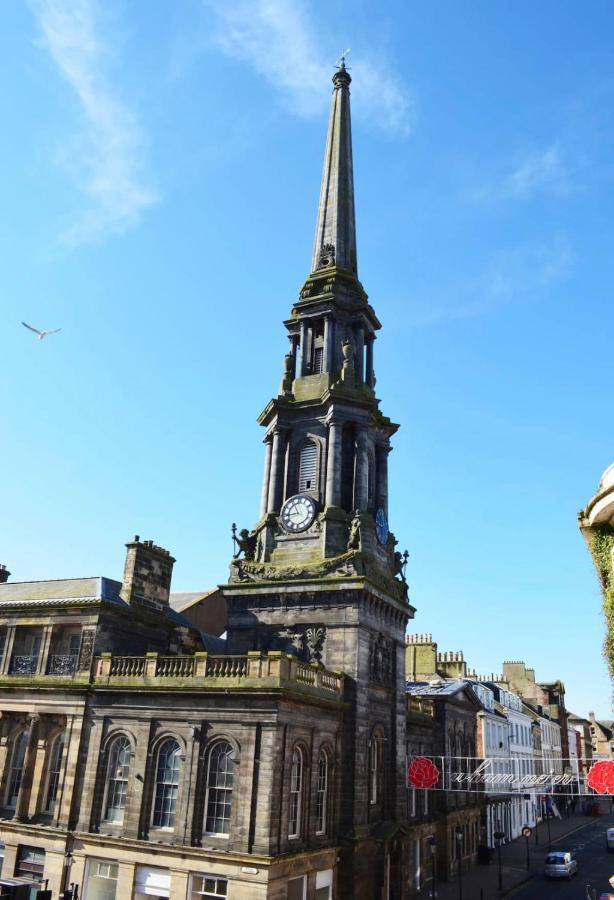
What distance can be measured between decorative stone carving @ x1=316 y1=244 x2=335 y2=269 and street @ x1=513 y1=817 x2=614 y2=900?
36.8 meters

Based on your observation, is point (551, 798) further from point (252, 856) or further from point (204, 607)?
point (252, 856)

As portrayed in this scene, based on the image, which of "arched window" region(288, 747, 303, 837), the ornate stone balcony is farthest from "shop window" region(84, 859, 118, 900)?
"arched window" region(288, 747, 303, 837)

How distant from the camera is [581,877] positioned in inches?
Answer: 1762

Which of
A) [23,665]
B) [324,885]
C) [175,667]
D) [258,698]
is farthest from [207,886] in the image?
[23,665]

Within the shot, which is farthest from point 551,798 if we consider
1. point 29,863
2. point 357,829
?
point 29,863

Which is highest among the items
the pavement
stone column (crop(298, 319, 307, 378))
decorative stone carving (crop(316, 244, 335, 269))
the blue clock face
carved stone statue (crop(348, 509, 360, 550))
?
decorative stone carving (crop(316, 244, 335, 269))

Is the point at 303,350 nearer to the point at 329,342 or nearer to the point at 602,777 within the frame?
the point at 329,342

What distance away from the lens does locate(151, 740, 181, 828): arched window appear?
26938 mm

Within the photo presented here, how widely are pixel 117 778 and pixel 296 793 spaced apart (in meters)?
7.24

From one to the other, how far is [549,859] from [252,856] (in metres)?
28.6

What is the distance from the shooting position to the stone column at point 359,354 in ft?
136

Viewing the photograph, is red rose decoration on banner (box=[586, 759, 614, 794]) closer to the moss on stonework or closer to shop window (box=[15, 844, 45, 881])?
the moss on stonework

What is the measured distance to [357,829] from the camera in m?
30.1

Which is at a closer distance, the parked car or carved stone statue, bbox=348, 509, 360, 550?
carved stone statue, bbox=348, 509, 360, 550
